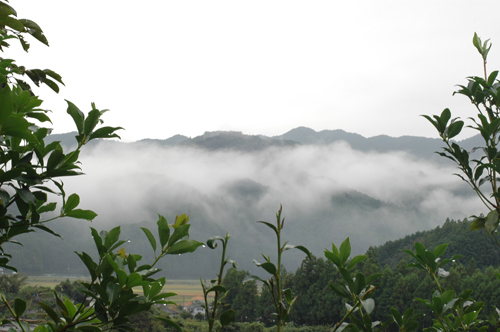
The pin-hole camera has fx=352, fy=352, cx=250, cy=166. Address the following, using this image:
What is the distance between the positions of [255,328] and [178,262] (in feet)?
509

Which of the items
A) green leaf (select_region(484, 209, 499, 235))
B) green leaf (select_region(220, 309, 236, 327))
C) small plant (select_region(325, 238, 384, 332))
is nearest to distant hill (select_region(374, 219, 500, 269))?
green leaf (select_region(484, 209, 499, 235))

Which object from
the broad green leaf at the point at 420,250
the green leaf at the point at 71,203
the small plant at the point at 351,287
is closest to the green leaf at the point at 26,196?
the green leaf at the point at 71,203

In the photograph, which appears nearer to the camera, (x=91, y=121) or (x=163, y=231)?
(x=163, y=231)

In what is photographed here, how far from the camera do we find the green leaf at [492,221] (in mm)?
1768

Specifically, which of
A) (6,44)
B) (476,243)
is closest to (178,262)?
Answer: (476,243)

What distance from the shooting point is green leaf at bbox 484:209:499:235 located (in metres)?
1.77

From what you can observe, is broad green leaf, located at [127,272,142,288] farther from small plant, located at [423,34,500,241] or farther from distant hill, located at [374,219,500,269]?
distant hill, located at [374,219,500,269]

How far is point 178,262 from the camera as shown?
602 feet

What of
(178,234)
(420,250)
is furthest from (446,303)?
(178,234)

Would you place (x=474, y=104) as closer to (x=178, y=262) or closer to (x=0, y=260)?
(x=0, y=260)

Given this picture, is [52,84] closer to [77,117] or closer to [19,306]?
[77,117]

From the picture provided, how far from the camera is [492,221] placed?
5.85 ft

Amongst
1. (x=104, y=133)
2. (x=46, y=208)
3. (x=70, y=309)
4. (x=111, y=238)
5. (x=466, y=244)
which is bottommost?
(x=466, y=244)

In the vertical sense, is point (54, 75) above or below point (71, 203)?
above
